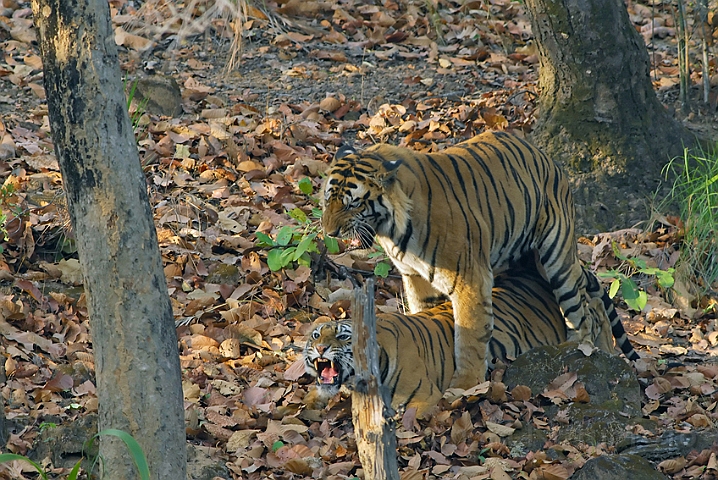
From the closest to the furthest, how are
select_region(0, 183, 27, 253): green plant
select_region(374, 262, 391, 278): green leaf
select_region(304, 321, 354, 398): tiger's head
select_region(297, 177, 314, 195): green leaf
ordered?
1. select_region(304, 321, 354, 398): tiger's head
2. select_region(0, 183, 27, 253): green plant
3. select_region(374, 262, 391, 278): green leaf
4. select_region(297, 177, 314, 195): green leaf

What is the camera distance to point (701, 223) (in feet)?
22.5

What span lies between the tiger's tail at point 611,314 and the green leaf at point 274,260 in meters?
2.01

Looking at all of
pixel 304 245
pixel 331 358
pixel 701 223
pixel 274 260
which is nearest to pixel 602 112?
pixel 701 223

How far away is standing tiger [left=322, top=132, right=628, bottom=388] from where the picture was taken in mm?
4957

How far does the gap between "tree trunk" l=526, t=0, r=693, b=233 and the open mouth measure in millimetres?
3398

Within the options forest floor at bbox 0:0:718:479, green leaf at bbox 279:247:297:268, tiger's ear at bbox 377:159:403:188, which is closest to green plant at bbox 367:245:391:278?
forest floor at bbox 0:0:718:479

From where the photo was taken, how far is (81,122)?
3018mm

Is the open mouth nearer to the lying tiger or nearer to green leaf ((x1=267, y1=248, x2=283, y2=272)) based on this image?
the lying tiger

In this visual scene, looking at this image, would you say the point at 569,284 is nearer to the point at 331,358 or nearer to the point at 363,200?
the point at 363,200

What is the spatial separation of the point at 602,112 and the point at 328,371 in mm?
3920

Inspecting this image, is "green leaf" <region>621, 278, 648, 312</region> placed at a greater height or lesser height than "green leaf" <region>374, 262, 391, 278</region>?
lesser

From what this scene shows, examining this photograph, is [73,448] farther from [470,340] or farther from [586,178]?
[586,178]

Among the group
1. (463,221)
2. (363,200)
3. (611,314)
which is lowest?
(611,314)

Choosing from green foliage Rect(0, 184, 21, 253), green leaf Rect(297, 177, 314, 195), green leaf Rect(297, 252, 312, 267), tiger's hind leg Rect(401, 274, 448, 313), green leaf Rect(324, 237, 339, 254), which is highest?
green foliage Rect(0, 184, 21, 253)
